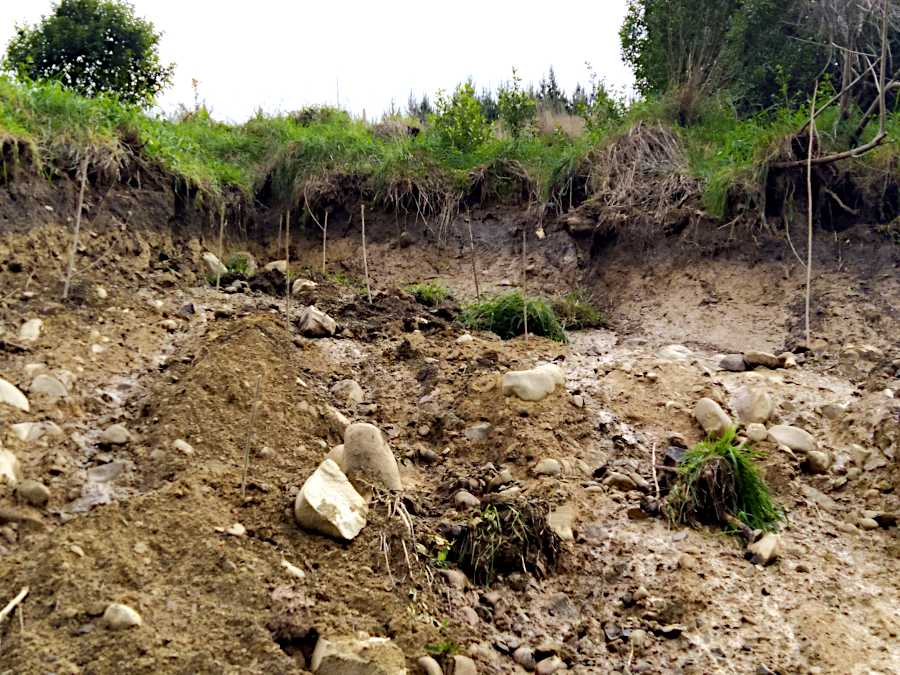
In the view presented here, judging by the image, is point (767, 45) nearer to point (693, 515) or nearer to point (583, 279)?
point (583, 279)

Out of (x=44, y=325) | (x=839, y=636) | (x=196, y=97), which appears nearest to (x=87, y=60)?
(x=196, y=97)

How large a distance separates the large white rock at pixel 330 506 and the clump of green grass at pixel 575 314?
3.09 meters

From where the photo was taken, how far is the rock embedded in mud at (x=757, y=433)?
14.0 feet

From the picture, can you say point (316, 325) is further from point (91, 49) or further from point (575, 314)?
point (91, 49)

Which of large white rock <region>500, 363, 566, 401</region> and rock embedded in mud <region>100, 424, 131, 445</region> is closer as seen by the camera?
rock embedded in mud <region>100, 424, 131, 445</region>

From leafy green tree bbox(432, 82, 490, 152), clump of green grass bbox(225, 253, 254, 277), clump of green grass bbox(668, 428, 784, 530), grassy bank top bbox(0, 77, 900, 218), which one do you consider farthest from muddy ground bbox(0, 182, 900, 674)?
leafy green tree bbox(432, 82, 490, 152)

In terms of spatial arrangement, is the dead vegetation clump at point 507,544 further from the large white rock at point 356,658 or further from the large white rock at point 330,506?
the large white rock at point 356,658

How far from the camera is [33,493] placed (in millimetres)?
3123

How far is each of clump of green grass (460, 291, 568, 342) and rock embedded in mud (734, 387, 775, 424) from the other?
4.92ft

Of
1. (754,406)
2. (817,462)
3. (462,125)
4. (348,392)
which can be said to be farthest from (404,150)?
(817,462)

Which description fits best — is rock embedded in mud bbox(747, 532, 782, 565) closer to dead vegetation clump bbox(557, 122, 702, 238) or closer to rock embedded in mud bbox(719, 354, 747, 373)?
rock embedded in mud bbox(719, 354, 747, 373)

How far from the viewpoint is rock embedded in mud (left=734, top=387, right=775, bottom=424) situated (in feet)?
14.7

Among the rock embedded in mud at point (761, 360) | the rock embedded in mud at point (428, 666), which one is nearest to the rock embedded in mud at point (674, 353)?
the rock embedded in mud at point (761, 360)

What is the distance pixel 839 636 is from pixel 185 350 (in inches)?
140
